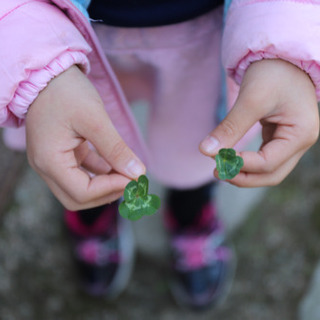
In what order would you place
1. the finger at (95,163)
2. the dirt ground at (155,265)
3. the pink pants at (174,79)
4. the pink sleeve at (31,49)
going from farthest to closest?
the dirt ground at (155,265), the pink pants at (174,79), the finger at (95,163), the pink sleeve at (31,49)

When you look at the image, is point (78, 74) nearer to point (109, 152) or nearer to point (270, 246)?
point (109, 152)

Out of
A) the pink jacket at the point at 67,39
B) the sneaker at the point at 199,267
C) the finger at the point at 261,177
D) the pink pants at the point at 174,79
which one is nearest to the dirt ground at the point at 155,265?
the sneaker at the point at 199,267

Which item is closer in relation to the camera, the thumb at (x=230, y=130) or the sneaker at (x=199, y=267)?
the thumb at (x=230, y=130)

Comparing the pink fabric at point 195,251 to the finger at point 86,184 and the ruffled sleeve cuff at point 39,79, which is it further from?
the ruffled sleeve cuff at point 39,79

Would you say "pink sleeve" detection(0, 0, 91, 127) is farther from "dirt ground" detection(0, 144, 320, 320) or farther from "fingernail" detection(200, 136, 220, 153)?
"dirt ground" detection(0, 144, 320, 320)

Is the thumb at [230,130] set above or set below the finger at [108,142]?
above

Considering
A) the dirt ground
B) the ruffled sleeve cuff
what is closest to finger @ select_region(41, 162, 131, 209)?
the ruffled sleeve cuff

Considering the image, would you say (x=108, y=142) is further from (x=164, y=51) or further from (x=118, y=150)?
(x=164, y=51)
